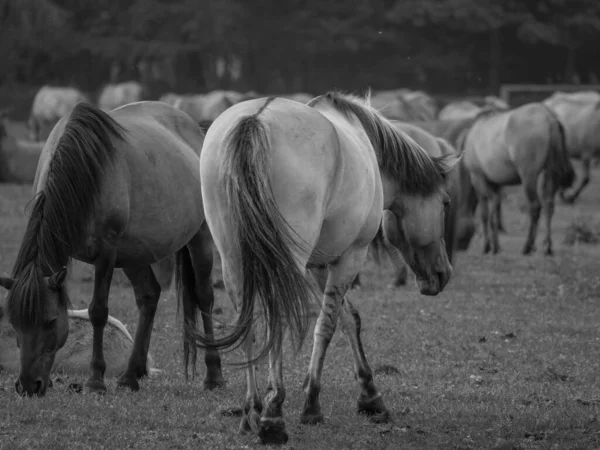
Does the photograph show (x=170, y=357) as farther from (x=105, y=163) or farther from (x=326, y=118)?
(x=326, y=118)

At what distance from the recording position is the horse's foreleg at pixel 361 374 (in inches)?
248

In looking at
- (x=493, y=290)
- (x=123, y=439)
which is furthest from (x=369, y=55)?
(x=123, y=439)

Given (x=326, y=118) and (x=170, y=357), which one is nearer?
(x=326, y=118)

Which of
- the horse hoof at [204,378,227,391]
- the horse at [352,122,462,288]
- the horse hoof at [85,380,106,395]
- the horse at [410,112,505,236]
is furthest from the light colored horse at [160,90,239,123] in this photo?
the horse hoof at [85,380,106,395]

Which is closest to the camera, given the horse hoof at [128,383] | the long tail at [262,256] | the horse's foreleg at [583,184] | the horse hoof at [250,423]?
the long tail at [262,256]

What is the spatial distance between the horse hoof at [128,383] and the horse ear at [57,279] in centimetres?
108

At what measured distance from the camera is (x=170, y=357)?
328 inches

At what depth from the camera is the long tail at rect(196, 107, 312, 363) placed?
5.21 m

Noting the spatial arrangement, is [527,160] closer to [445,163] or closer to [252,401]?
[445,163]

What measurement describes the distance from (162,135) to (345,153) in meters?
2.02

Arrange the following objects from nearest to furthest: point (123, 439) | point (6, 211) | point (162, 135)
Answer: point (123, 439) < point (162, 135) < point (6, 211)

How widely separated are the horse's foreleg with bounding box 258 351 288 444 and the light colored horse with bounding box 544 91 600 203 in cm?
1796

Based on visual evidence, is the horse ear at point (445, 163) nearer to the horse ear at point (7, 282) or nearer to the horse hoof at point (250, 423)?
the horse hoof at point (250, 423)

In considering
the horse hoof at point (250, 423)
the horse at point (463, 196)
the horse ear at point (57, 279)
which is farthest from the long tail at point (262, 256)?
the horse at point (463, 196)
